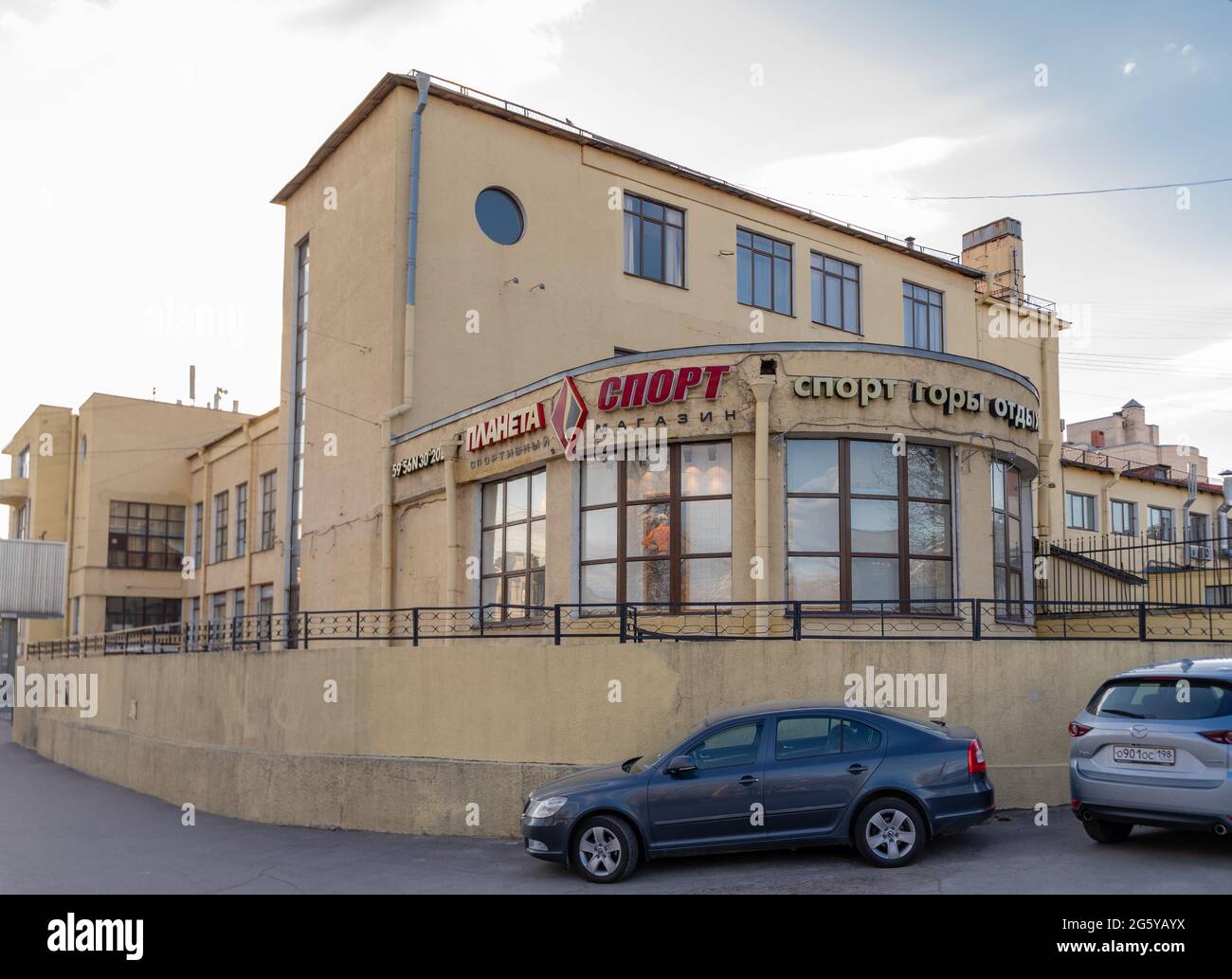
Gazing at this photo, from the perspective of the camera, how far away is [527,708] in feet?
42.7

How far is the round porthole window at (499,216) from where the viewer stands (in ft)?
71.6

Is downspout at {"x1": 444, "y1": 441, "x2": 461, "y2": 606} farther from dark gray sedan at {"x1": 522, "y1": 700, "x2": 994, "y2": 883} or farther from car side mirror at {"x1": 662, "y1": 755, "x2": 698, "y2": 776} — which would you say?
car side mirror at {"x1": 662, "y1": 755, "x2": 698, "y2": 776}

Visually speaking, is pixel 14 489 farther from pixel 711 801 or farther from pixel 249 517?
pixel 711 801

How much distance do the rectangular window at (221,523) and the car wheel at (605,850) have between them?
2418 centimetres

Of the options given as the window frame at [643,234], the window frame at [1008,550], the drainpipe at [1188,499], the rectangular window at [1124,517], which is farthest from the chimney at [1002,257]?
the window frame at [1008,550]

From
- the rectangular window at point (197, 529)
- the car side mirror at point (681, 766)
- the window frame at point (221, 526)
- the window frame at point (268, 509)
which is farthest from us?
the rectangular window at point (197, 529)

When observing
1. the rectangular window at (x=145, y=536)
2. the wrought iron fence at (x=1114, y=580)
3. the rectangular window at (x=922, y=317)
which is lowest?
the wrought iron fence at (x=1114, y=580)

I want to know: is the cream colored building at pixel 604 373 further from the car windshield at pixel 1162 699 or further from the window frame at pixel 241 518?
the window frame at pixel 241 518

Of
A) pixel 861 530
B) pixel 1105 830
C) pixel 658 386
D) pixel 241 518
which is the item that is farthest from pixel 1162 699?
pixel 241 518

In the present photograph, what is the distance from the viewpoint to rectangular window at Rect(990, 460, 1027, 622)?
15.9 metres

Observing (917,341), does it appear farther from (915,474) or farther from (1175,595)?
(915,474)
